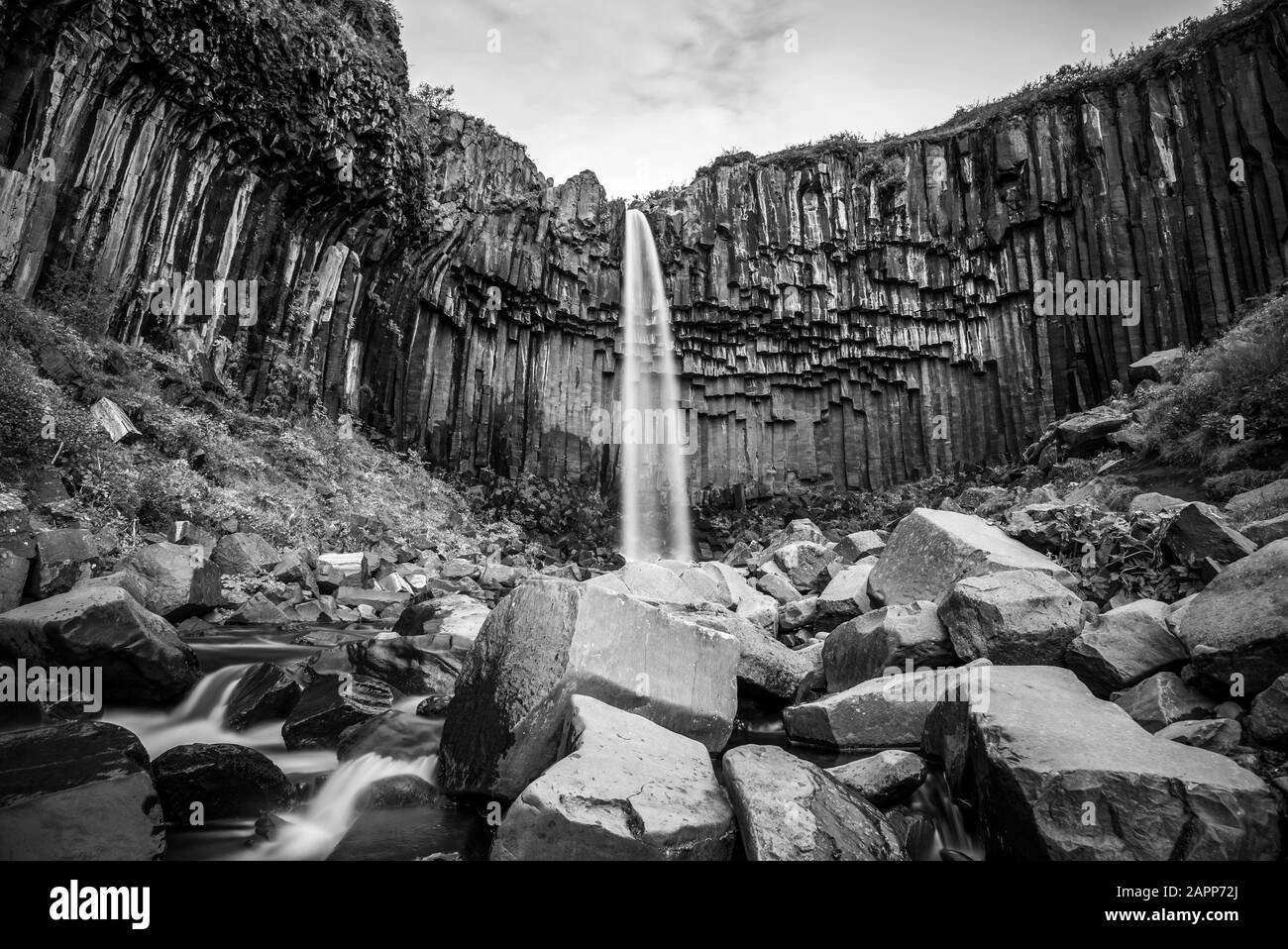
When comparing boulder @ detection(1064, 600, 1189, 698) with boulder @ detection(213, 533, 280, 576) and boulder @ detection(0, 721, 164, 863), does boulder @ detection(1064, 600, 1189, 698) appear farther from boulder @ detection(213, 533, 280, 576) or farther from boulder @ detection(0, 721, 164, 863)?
boulder @ detection(213, 533, 280, 576)

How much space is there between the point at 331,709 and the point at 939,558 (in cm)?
664

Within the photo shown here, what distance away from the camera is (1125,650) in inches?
189

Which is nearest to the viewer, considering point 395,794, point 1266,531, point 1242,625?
Result: point 1242,625

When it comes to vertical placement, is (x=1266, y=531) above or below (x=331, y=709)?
above

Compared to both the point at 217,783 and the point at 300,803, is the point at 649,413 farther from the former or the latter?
the point at 217,783

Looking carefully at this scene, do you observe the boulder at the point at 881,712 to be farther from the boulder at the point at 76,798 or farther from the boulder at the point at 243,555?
the boulder at the point at 243,555

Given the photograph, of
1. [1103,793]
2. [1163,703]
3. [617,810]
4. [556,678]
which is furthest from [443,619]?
[1163,703]

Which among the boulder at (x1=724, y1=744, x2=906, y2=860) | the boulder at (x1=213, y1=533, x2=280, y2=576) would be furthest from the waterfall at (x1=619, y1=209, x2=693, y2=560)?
the boulder at (x1=724, y1=744, x2=906, y2=860)

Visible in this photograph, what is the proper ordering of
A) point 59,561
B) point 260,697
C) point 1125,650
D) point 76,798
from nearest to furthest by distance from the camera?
point 76,798, point 1125,650, point 260,697, point 59,561

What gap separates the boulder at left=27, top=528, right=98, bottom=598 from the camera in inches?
289

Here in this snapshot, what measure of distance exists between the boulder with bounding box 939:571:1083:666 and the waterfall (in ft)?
70.3
